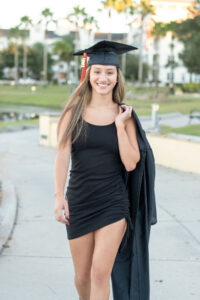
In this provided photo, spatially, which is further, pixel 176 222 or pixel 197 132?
pixel 197 132

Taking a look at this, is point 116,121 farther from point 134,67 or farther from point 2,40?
point 2,40

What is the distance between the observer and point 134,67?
86062 mm

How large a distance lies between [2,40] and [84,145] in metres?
126

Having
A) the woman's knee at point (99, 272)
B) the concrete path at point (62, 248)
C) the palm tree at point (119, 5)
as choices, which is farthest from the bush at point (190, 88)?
the woman's knee at point (99, 272)

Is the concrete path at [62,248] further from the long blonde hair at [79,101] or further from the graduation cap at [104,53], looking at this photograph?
the graduation cap at [104,53]

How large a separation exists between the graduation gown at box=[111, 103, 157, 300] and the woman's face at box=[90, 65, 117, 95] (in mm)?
226

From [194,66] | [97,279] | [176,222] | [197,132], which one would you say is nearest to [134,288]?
[97,279]

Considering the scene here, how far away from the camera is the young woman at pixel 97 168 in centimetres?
283

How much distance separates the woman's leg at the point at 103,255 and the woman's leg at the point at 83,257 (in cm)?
9

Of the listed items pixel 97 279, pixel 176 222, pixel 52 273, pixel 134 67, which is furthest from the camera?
pixel 134 67

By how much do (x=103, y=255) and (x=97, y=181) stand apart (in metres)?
0.44

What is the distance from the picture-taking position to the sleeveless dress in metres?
2.83

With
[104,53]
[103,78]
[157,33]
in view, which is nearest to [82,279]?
[103,78]

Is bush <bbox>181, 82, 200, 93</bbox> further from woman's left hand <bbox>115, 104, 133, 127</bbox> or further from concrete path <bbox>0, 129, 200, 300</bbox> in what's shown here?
woman's left hand <bbox>115, 104, 133, 127</bbox>
